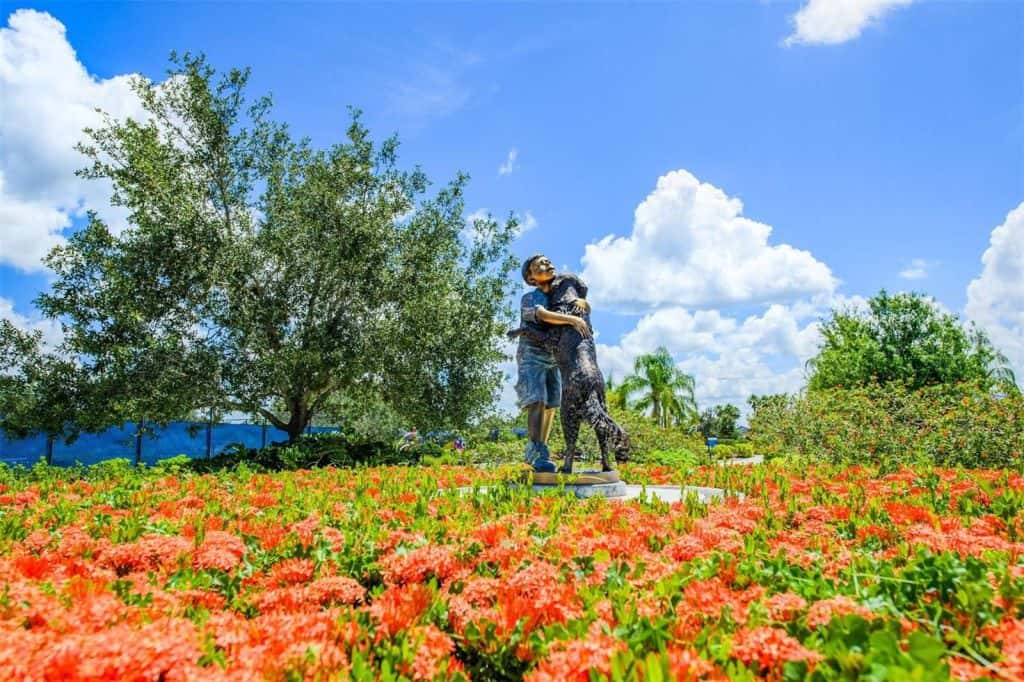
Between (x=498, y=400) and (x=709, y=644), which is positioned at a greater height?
(x=498, y=400)

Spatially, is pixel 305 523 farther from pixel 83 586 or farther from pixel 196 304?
pixel 196 304

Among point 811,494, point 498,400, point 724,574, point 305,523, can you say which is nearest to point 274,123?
point 498,400

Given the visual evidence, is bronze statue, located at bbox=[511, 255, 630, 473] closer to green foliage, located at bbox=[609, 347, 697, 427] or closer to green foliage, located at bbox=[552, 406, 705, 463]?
green foliage, located at bbox=[552, 406, 705, 463]

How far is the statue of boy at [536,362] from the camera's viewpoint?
22.1 ft

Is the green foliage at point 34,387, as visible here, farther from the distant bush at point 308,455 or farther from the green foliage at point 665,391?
the green foliage at point 665,391

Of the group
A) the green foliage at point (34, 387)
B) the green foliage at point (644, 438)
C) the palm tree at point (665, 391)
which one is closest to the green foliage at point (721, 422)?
the palm tree at point (665, 391)

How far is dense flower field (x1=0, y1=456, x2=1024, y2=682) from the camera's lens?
1.59 metres

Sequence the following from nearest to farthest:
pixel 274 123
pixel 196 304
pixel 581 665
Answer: pixel 581 665
pixel 196 304
pixel 274 123

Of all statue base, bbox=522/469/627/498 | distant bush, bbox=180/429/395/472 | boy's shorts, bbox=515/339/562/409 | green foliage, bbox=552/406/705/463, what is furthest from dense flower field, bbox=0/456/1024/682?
green foliage, bbox=552/406/705/463

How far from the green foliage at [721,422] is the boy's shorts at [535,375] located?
42.4 m

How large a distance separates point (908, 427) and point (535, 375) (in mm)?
8195

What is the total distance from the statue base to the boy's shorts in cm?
102

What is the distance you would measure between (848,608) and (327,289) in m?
12.9

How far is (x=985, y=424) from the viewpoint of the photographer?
9.71 meters
